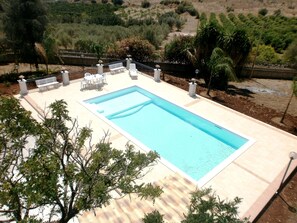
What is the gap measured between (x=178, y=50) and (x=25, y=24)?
11.7 meters

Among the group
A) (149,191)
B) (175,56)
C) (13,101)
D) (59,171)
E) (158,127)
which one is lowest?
(158,127)

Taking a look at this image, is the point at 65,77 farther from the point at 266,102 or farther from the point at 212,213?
the point at 212,213

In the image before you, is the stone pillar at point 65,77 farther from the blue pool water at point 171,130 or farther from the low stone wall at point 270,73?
the low stone wall at point 270,73

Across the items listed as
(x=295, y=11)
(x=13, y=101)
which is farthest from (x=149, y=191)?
(x=295, y=11)

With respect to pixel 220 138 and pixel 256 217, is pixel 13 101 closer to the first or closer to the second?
pixel 256 217

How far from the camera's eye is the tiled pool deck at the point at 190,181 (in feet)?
28.3

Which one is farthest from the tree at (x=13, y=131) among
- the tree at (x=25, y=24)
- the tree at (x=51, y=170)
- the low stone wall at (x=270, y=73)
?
the low stone wall at (x=270, y=73)

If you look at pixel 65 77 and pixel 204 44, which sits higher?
pixel 204 44

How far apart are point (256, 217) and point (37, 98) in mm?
12720

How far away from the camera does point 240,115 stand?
14.8m

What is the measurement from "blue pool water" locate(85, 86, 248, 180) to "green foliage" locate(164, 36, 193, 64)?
6.10 metres

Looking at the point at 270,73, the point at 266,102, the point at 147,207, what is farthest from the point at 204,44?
the point at 147,207

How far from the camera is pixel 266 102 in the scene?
1767 cm

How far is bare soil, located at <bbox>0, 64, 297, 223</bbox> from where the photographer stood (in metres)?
9.07
